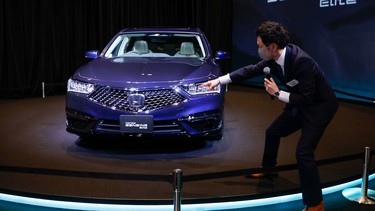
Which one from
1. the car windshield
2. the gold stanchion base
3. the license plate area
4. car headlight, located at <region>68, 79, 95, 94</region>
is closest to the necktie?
the gold stanchion base

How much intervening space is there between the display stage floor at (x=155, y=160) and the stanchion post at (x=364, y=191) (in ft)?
0.30

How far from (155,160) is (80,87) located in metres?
1.17

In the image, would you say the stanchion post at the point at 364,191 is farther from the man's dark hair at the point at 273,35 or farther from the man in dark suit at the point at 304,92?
the man's dark hair at the point at 273,35

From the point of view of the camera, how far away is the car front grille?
4762 millimetres

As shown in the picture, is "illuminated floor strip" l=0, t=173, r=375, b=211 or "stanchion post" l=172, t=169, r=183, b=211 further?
"illuminated floor strip" l=0, t=173, r=375, b=211

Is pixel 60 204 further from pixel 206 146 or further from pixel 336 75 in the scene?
pixel 336 75

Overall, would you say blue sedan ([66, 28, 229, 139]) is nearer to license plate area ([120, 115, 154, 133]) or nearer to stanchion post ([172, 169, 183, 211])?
license plate area ([120, 115, 154, 133])

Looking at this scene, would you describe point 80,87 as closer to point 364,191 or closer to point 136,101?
point 136,101

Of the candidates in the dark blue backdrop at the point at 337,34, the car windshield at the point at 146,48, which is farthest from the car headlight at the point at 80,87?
the dark blue backdrop at the point at 337,34

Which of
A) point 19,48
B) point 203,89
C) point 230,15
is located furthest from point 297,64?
point 230,15

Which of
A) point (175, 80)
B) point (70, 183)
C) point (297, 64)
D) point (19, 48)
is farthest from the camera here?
point (19, 48)

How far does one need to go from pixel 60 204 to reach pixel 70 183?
1.28 feet

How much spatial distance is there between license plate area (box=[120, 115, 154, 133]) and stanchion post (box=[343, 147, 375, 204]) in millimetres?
2022

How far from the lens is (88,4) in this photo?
34.8 ft
